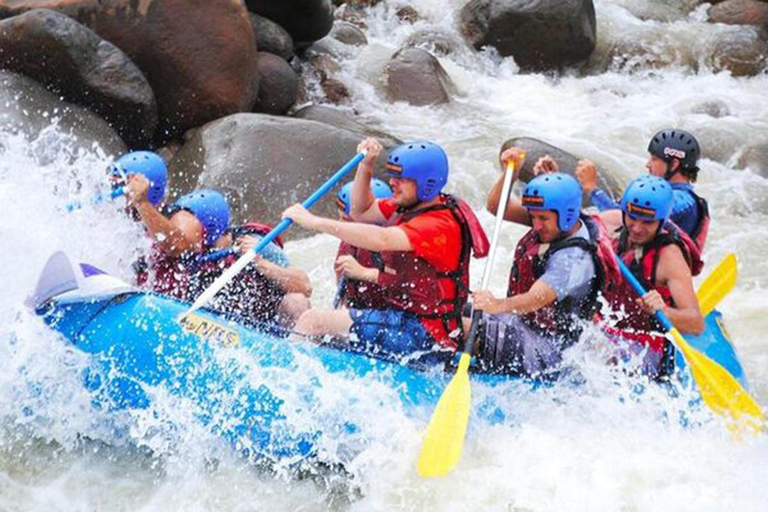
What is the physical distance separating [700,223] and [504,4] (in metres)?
7.41

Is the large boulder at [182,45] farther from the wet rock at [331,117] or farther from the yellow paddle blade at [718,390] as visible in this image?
the yellow paddle blade at [718,390]

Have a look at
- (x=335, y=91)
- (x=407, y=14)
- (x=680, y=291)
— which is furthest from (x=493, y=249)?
(x=407, y=14)

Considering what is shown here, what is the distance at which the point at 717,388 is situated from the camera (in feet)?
15.7

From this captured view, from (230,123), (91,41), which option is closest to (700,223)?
(230,123)

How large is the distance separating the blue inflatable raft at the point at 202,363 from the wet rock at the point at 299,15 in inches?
274

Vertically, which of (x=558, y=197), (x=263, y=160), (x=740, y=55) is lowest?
(x=740, y=55)

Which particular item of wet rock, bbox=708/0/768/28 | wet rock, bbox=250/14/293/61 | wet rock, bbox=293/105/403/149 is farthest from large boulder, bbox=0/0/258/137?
wet rock, bbox=708/0/768/28

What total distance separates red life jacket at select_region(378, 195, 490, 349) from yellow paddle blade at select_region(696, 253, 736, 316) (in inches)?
74.8

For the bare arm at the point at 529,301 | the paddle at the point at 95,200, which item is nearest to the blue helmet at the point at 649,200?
the bare arm at the point at 529,301

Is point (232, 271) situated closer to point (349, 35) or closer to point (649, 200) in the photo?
point (649, 200)

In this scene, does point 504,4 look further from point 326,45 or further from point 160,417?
point 160,417

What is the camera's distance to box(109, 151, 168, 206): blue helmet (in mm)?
5219

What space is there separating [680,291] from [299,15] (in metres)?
7.15

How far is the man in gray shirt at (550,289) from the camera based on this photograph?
4.63 meters
